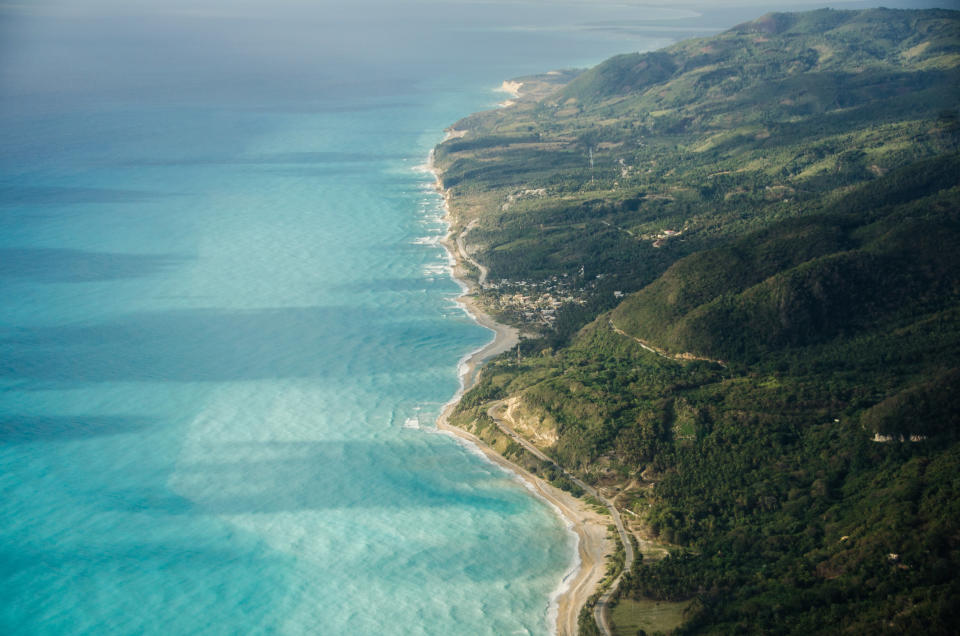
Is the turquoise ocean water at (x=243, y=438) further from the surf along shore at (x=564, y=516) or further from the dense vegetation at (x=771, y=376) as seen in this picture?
the dense vegetation at (x=771, y=376)

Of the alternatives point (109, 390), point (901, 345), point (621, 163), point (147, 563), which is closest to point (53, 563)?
point (147, 563)

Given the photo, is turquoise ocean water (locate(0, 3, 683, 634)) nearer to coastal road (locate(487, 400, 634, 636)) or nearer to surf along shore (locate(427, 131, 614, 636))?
surf along shore (locate(427, 131, 614, 636))

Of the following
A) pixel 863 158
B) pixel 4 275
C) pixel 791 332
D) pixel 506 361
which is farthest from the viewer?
pixel 863 158

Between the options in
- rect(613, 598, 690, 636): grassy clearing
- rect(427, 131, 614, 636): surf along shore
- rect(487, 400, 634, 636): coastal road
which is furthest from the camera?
rect(427, 131, 614, 636): surf along shore

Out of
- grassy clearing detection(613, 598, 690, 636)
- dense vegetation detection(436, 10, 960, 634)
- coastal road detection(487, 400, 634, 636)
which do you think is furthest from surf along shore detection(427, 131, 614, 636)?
grassy clearing detection(613, 598, 690, 636)

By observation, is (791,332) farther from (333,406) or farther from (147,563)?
(147,563)
